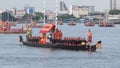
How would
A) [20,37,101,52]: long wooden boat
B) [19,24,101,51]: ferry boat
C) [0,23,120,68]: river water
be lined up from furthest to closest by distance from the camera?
1. [19,24,101,51]: ferry boat
2. [20,37,101,52]: long wooden boat
3. [0,23,120,68]: river water

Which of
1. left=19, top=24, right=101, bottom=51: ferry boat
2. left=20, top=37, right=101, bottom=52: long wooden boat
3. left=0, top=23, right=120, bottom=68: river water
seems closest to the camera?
left=0, top=23, right=120, bottom=68: river water

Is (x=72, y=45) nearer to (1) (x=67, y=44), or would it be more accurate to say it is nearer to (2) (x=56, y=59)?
(1) (x=67, y=44)

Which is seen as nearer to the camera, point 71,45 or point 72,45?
point 72,45

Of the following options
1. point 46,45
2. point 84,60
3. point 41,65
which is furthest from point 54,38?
point 41,65

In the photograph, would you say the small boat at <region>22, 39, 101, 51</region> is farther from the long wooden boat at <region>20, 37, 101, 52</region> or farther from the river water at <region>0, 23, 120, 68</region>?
Answer: the river water at <region>0, 23, 120, 68</region>

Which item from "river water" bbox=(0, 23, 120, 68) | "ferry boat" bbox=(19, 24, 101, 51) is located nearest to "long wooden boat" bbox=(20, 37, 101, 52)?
"ferry boat" bbox=(19, 24, 101, 51)

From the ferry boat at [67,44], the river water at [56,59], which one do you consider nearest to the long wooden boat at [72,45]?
the ferry boat at [67,44]

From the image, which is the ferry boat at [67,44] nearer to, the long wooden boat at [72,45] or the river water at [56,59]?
the long wooden boat at [72,45]

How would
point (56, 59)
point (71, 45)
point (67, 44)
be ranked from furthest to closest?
point (67, 44), point (71, 45), point (56, 59)

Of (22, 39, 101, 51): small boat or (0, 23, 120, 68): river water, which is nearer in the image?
(0, 23, 120, 68): river water

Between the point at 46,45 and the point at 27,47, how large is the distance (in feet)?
17.0

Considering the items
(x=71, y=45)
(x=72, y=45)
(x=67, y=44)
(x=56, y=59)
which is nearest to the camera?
(x=56, y=59)

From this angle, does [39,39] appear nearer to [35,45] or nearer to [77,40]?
[35,45]

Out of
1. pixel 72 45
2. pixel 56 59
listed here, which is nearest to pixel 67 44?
pixel 72 45
